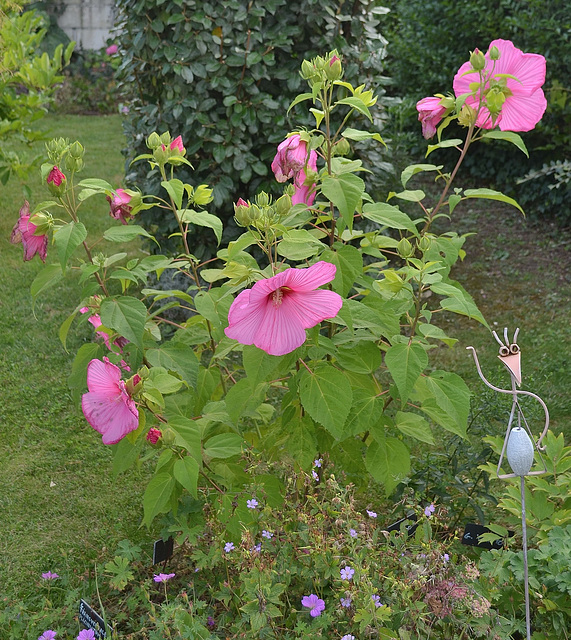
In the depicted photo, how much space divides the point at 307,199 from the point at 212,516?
84cm

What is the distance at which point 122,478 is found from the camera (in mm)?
2684

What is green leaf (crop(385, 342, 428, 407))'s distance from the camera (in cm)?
157

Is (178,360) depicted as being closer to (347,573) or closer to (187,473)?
(187,473)

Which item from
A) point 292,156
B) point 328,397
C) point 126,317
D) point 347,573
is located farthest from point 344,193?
point 347,573

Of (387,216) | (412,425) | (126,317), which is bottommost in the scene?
(412,425)

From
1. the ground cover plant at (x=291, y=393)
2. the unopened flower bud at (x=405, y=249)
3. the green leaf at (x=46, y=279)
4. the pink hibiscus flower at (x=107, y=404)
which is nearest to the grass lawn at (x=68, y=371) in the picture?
the green leaf at (x=46, y=279)

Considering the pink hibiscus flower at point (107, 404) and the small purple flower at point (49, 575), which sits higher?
the pink hibiscus flower at point (107, 404)

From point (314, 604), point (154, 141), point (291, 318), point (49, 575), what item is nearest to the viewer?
point (291, 318)

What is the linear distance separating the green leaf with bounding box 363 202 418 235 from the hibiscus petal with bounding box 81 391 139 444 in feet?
2.31

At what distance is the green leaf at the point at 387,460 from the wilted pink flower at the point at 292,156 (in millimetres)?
683

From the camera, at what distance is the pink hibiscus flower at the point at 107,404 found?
61.9 inches

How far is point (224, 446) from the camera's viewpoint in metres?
1.80

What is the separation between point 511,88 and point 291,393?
0.88 metres

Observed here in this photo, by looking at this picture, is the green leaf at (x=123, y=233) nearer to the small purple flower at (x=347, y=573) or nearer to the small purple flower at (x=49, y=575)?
the small purple flower at (x=347, y=573)
